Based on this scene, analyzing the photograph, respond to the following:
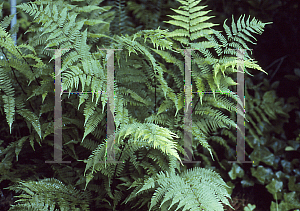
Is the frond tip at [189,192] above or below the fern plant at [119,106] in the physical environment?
below

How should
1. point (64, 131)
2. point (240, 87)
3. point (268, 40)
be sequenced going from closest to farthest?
point (64, 131)
point (240, 87)
point (268, 40)

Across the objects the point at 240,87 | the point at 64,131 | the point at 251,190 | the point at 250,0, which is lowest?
the point at 251,190

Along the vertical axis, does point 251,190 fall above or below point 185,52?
below

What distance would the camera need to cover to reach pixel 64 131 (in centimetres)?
175

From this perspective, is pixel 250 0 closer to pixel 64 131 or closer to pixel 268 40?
pixel 268 40

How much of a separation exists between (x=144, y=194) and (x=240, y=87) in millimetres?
1054

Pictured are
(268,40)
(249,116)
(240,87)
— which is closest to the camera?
(240,87)

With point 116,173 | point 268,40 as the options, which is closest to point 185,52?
point 116,173

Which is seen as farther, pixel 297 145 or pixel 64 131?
pixel 297 145

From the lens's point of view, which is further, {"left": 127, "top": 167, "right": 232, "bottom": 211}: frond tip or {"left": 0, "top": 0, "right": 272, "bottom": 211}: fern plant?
{"left": 0, "top": 0, "right": 272, "bottom": 211}: fern plant

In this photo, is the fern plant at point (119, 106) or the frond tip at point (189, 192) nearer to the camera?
the frond tip at point (189, 192)

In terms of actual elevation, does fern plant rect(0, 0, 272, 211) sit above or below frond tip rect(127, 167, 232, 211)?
above

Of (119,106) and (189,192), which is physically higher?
(119,106)

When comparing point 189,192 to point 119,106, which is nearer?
point 189,192
